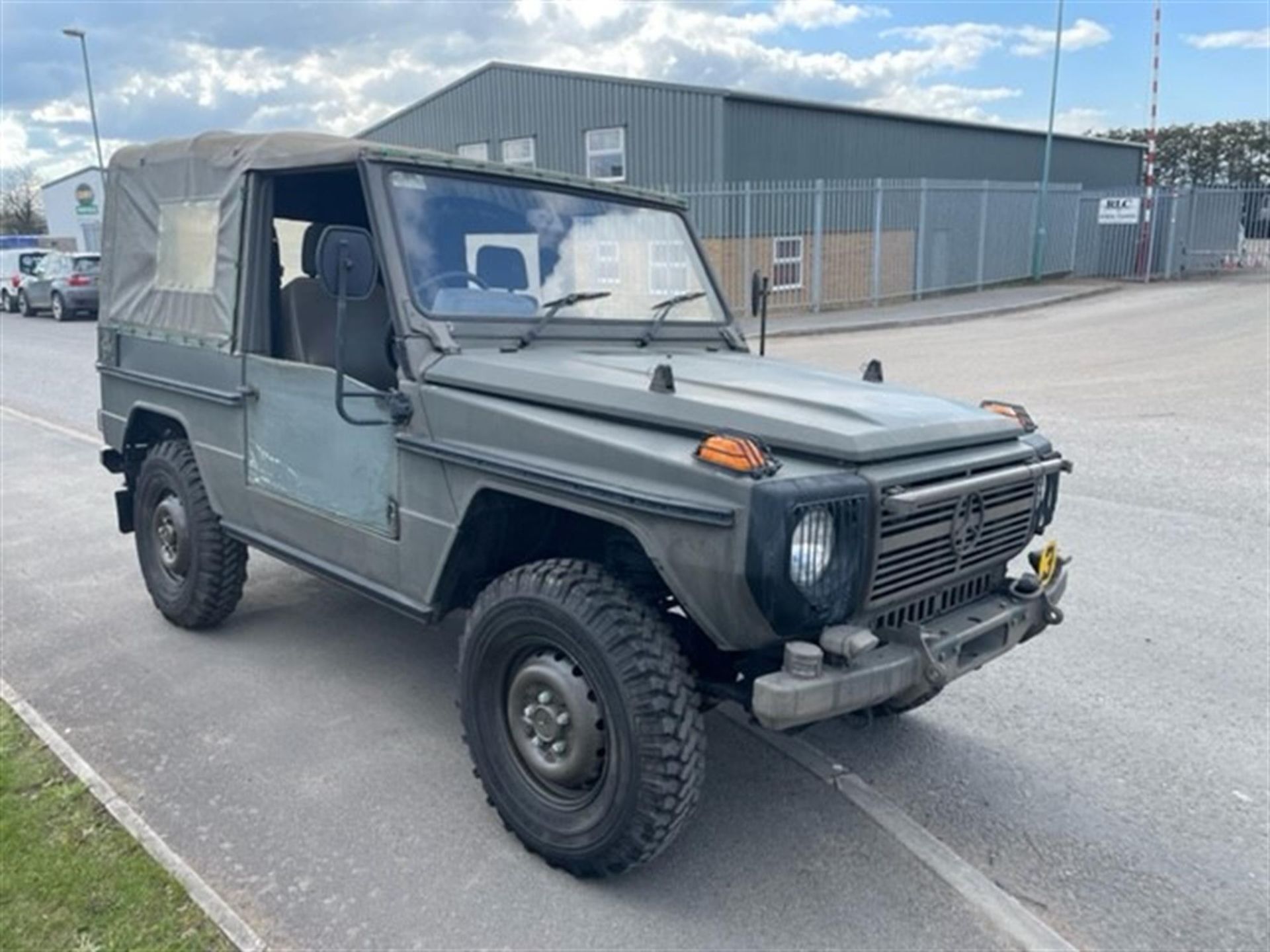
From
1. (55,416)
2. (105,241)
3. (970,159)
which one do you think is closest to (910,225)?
(970,159)

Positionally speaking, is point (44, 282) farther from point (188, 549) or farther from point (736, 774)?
point (736, 774)

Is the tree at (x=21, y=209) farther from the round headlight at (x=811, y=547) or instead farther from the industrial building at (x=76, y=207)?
the round headlight at (x=811, y=547)

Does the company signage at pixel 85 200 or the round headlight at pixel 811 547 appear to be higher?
the company signage at pixel 85 200

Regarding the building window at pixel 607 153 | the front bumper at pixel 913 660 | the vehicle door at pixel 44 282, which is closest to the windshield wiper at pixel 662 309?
the front bumper at pixel 913 660

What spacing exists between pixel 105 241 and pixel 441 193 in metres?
2.63

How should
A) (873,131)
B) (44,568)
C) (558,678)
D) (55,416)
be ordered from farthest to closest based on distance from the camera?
(873,131), (55,416), (44,568), (558,678)

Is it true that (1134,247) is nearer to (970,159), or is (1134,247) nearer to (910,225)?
(970,159)

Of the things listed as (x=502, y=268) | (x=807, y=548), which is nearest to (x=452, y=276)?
(x=502, y=268)

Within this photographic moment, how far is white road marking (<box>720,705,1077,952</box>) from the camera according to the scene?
2.84 meters

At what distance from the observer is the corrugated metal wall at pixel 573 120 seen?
21891 millimetres

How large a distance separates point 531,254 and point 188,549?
227 centimetres

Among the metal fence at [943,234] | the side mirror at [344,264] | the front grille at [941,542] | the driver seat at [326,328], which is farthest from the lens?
the metal fence at [943,234]

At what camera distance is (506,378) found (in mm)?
3314

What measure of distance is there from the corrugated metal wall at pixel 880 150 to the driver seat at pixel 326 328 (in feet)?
60.3
